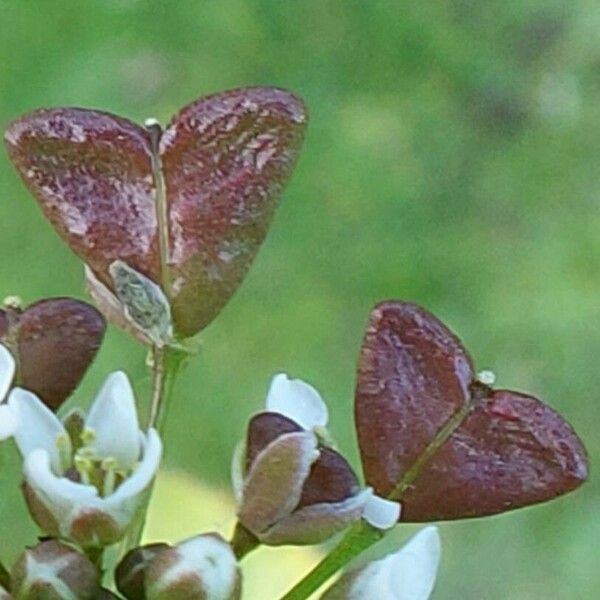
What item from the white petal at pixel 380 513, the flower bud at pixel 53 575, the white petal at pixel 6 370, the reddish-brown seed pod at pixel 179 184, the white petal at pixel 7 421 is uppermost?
the reddish-brown seed pod at pixel 179 184

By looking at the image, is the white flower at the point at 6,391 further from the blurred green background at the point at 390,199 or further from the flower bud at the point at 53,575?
the blurred green background at the point at 390,199

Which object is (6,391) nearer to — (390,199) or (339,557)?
(339,557)

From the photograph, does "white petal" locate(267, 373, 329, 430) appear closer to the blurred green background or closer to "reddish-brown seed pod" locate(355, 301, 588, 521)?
"reddish-brown seed pod" locate(355, 301, 588, 521)

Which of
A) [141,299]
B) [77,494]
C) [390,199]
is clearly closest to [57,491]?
[77,494]

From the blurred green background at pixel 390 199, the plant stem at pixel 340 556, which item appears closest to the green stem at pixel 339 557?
the plant stem at pixel 340 556

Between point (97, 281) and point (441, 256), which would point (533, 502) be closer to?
point (97, 281)

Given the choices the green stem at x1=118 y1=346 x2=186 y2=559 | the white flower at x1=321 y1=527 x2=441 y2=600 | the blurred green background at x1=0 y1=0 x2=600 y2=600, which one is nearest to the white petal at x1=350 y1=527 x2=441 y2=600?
the white flower at x1=321 y1=527 x2=441 y2=600
